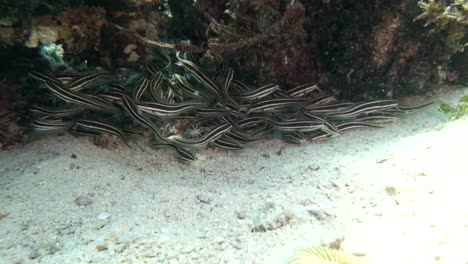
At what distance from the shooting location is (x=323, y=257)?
254cm

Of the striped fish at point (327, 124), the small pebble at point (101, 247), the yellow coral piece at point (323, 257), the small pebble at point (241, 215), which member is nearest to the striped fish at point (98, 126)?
the small pebble at point (101, 247)

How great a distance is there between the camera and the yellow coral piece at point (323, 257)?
247 cm

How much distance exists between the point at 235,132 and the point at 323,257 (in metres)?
3.97

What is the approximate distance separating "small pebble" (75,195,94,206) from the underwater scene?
2 centimetres

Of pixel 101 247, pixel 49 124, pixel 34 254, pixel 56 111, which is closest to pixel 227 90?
pixel 56 111

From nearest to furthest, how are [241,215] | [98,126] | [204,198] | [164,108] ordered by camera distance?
[241,215] → [204,198] → [98,126] → [164,108]

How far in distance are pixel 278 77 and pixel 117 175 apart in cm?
356

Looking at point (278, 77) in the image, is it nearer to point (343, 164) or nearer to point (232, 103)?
point (232, 103)

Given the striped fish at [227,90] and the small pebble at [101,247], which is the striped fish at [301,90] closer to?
the striped fish at [227,90]

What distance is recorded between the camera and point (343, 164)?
15.9 ft

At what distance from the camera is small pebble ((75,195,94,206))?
407 cm

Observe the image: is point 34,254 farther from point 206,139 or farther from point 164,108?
point 206,139

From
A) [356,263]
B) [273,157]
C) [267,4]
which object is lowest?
[273,157]

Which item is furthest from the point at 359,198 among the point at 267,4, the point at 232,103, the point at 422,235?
the point at 267,4
